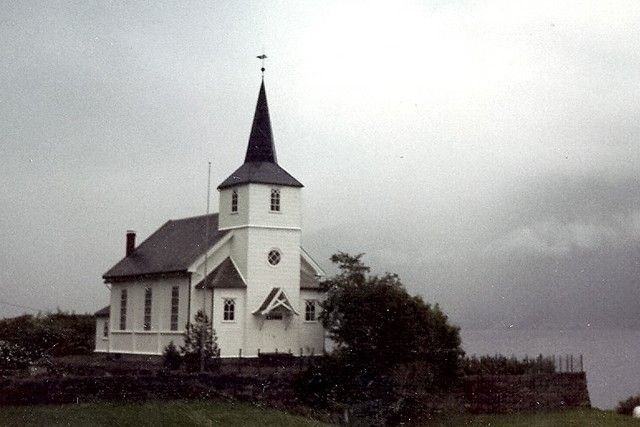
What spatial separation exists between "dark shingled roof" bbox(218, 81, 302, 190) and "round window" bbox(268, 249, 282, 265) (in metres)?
3.79

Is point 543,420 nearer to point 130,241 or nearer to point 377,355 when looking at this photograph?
point 377,355

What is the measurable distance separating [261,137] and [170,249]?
31.2 ft

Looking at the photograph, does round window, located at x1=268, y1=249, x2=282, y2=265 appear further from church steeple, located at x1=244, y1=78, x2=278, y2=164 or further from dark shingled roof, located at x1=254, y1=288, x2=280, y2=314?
church steeple, located at x1=244, y1=78, x2=278, y2=164

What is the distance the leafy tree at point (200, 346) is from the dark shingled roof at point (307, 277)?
20.5ft

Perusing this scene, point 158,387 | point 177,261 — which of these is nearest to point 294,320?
point 177,261

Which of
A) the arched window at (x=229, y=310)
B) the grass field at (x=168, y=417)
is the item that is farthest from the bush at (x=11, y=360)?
the grass field at (x=168, y=417)

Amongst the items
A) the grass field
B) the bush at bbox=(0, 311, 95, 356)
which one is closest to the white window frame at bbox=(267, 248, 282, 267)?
the grass field

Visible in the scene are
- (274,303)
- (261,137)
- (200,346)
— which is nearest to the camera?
(200,346)

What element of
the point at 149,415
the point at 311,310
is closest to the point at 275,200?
the point at 311,310

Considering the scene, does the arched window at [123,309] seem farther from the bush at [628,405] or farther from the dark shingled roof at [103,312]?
the bush at [628,405]

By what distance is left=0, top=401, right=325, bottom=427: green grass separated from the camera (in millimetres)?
27156

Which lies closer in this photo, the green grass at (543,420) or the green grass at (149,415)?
the green grass at (149,415)

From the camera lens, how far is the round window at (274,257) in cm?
4766

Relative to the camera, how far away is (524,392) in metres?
41.9
